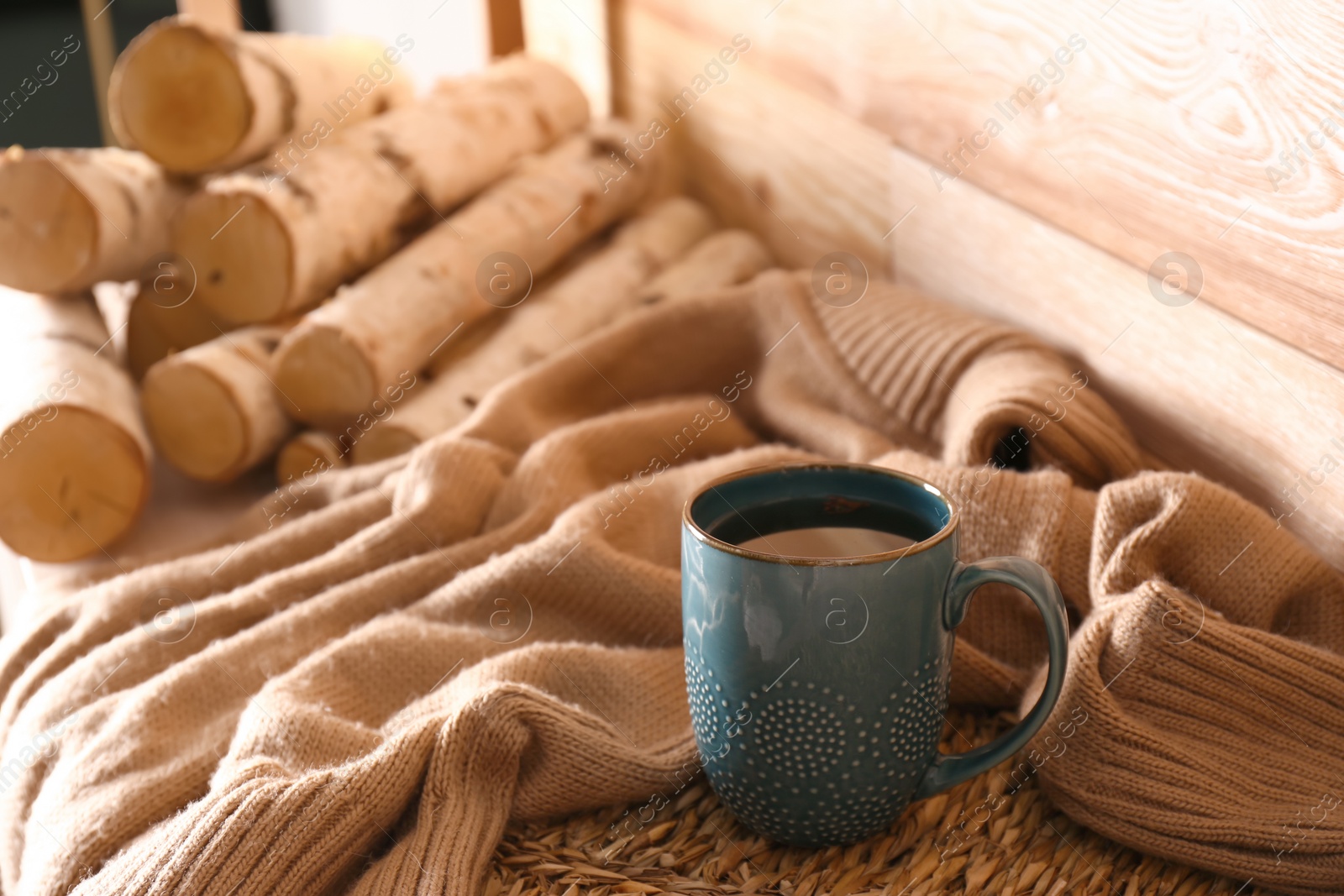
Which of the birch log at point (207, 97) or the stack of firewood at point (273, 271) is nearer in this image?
the stack of firewood at point (273, 271)

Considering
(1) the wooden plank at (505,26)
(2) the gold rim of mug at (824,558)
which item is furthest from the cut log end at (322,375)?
(1) the wooden plank at (505,26)

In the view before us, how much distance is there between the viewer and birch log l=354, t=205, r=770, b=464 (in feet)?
3.93

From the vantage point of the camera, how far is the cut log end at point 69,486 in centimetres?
104

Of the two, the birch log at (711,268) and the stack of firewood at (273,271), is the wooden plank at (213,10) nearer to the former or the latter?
the stack of firewood at (273,271)

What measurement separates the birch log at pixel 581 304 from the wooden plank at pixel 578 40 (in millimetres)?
348

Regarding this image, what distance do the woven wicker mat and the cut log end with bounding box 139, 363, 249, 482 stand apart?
0.63 meters

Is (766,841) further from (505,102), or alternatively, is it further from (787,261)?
(505,102)

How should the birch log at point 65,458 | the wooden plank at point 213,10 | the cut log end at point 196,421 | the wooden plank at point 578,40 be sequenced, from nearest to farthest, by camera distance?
the birch log at point 65,458, the cut log end at point 196,421, the wooden plank at point 578,40, the wooden plank at point 213,10

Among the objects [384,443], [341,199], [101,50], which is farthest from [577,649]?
[101,50]

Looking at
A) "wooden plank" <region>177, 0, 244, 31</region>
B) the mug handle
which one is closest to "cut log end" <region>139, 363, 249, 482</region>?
the mug handle

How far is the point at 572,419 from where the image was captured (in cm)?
113

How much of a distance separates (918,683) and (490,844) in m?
0.25

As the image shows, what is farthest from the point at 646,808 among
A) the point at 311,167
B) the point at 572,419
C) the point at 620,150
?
the point at 620,150

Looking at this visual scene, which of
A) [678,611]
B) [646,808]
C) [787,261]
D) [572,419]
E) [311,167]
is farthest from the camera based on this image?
[787,261]
